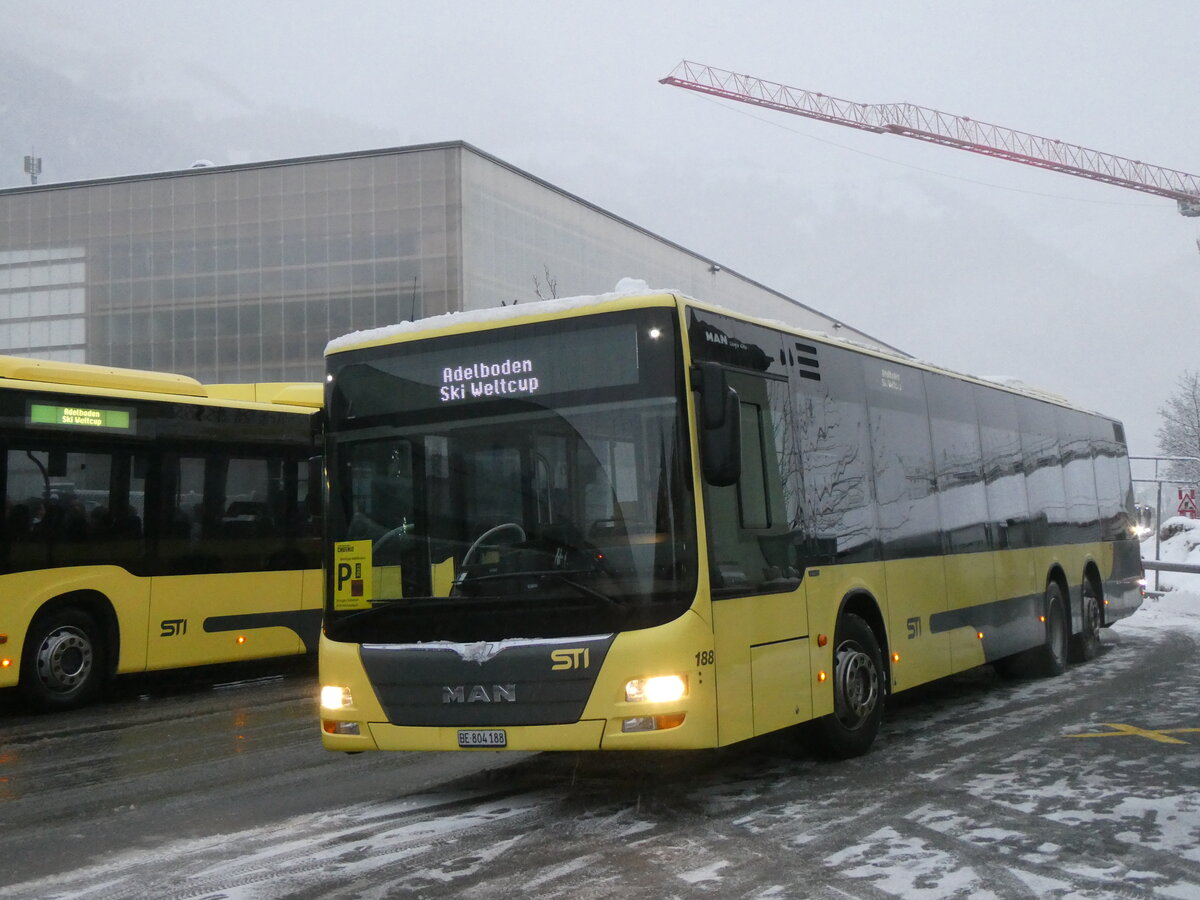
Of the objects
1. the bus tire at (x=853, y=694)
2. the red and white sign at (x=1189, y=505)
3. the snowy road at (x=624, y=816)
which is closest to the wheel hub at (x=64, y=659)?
the snowy road at (x=624, y=816)

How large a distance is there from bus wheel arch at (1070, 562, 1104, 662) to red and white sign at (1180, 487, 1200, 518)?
1260 centimetres

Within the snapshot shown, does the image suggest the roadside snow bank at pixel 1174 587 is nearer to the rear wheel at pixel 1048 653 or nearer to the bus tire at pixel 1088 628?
the bus tire at pixel 1088 628

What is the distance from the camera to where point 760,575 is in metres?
7.77

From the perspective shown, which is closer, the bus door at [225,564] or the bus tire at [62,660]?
the bus tire at [62,660]

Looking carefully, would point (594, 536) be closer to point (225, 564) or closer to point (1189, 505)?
point (225, 564)

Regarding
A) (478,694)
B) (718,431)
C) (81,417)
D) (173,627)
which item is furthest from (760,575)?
(173,627)

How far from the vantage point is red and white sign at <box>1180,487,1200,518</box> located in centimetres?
2697

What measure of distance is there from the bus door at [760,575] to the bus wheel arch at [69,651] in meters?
7.69

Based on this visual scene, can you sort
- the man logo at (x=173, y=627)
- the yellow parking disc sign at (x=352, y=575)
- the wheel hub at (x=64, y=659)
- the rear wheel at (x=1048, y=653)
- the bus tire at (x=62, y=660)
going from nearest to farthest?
the yellow parking disc sign at (x=352, y=575), the bus tire at (x=62, y=660), the wheel hub at (x=64, y=659), the man logo at (x=173, y=627), the rear wheel at (x=1048, y=653)

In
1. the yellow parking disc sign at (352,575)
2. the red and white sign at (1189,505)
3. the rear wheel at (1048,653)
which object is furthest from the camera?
the red and white sign at (1189,505)

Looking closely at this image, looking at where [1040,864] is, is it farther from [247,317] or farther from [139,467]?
[247,317]

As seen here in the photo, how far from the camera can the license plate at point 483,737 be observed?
7.13 m

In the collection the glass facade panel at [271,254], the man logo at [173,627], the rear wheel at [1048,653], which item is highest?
the glass facade panel at [271,254]

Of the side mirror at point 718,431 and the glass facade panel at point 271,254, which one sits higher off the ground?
the glass facade panel at point 271,254
